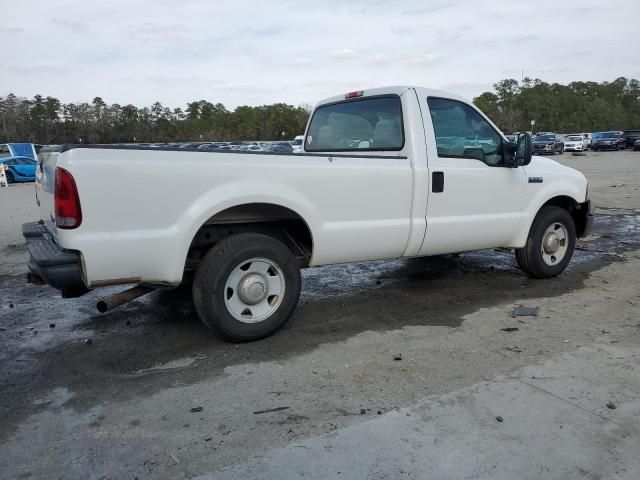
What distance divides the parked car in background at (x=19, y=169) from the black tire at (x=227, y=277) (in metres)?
23.9

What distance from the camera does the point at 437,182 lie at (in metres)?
4.88

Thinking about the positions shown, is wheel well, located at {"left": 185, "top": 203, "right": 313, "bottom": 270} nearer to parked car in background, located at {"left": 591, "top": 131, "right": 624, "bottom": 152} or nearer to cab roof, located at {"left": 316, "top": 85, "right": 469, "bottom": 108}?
cab roof, located at {"left": 316, "top": 85, "right": 469, "bottom": 108}

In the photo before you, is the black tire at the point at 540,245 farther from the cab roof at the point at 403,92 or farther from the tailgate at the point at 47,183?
the tailgate at the point at 47,183

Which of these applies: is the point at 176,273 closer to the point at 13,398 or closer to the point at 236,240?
the point at 236,240

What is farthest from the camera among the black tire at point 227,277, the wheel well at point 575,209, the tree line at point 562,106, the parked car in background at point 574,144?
the tree line at point 562,106

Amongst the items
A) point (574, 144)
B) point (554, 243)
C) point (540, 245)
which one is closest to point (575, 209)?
point (554, 243)

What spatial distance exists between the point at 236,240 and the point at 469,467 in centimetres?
229

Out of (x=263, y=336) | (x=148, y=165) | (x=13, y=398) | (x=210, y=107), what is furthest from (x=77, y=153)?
(x=210, y=107)

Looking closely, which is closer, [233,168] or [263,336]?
[233,168]

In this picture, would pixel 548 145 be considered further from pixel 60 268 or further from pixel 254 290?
pixel 60 268

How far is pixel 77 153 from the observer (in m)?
3.39

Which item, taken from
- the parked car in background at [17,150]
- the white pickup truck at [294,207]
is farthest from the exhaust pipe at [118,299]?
the parked car in background at [17,150]

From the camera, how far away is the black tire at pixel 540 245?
5812 millimetres

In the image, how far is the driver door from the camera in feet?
16.2
